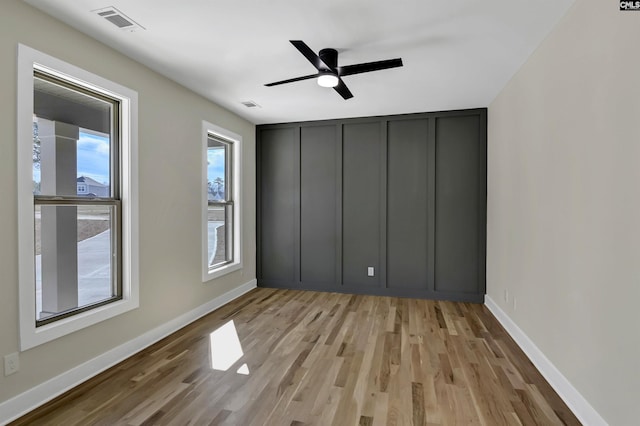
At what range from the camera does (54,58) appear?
2318 millimetres

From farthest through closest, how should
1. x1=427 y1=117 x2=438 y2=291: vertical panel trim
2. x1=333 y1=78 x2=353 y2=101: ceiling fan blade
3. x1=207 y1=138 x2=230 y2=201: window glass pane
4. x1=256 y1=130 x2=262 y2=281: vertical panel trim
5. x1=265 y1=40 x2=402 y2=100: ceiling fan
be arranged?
x1=256 y1=130 x2=262 y2=281: vertical panel trim
x1=427 y1=117 x2=438 y2=291: vertical panel trim
x1=207 y1=138 x2=230 y2=201: window glass pane
x1=333 y1=78 x2=353 y2=101: ceiling fan blade
x1=265 y1=40 x2=402 y2=100: ceiling fan

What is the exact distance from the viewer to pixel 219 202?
15.0 feet

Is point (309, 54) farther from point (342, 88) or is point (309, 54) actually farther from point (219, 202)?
point (219, 202)

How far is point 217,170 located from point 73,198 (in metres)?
2.19

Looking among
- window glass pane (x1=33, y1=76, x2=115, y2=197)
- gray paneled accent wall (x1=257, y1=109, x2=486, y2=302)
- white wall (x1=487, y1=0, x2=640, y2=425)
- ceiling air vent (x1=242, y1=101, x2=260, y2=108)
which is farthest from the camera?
gray paneled accent wall (x1=257, y1=109, x2=486, y2=302)

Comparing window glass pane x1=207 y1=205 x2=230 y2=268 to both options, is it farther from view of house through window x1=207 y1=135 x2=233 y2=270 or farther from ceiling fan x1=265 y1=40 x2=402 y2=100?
ceiling fan x1=265 y1=40 x2=402 y2=100

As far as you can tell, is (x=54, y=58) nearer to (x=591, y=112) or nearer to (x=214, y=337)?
(x=214, y=337)

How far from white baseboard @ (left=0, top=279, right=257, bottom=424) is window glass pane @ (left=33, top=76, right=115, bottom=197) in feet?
4.38

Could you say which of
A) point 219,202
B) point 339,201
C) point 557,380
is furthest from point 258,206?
point 557,380

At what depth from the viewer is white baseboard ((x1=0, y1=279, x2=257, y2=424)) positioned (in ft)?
6.75

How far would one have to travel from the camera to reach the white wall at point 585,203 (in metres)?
1.65

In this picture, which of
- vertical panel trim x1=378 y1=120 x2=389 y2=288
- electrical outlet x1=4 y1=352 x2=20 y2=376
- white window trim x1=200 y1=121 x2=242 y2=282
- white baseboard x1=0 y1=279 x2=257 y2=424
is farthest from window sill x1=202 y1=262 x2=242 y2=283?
vertical panel trim x1=378 y1=120 x2=389 y2=288

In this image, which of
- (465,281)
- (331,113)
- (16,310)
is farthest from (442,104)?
(16,310)

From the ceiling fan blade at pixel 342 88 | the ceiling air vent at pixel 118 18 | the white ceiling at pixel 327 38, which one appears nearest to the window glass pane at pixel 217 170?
the white ceiling at pixel 327 38
